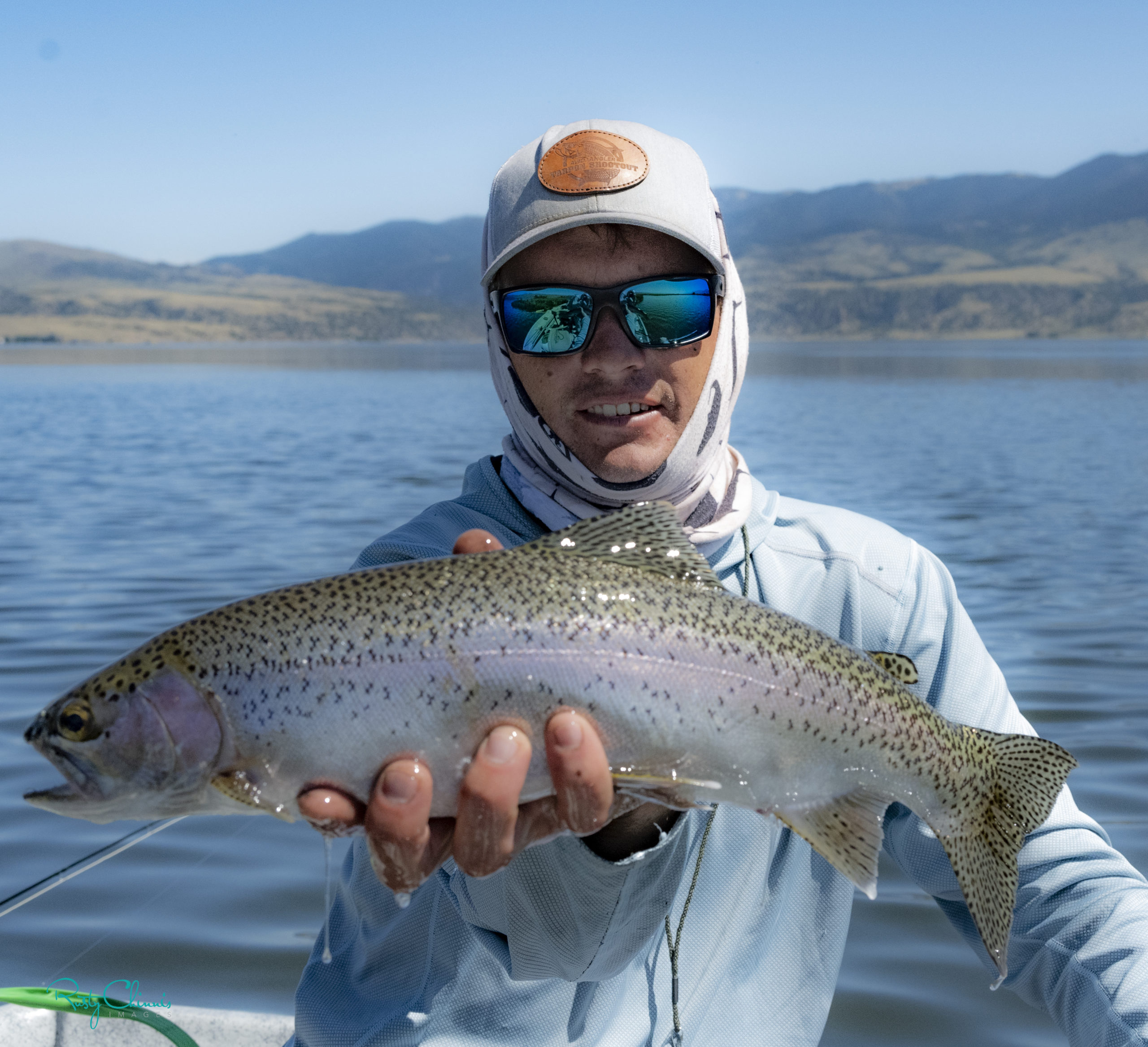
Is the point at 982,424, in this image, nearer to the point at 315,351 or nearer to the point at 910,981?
the point at 910,981

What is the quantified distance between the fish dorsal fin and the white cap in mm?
1133

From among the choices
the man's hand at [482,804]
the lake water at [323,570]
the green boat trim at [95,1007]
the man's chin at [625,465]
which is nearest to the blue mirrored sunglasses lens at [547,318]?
the man's chin at [625,465]

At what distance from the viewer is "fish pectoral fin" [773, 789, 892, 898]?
2938mm

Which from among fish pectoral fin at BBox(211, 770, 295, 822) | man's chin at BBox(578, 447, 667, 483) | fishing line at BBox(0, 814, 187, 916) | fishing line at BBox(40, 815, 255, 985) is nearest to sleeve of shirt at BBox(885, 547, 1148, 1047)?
man's chin at BBox(578, 447, 667, 483)

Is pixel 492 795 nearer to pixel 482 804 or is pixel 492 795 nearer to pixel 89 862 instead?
pixel 482 804

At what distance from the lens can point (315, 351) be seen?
468 ft

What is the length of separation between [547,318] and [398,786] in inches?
66.6

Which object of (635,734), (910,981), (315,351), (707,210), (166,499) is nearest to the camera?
(635,734)

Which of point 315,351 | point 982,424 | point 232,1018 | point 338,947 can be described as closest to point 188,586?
point 232,1018

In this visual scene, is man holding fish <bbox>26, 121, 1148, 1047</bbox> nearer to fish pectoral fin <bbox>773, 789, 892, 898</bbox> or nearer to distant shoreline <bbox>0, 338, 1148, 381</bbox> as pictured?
fish pectoral fin <bbox>773, 789, 892, 898</bbox>

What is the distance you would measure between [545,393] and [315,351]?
143506 millimetres

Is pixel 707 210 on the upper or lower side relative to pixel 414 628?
upper

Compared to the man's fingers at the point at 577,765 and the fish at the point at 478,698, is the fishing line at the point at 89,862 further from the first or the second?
the man's fingers at the point at 577,765

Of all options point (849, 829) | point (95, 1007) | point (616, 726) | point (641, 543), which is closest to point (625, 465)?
point (641, 543)
